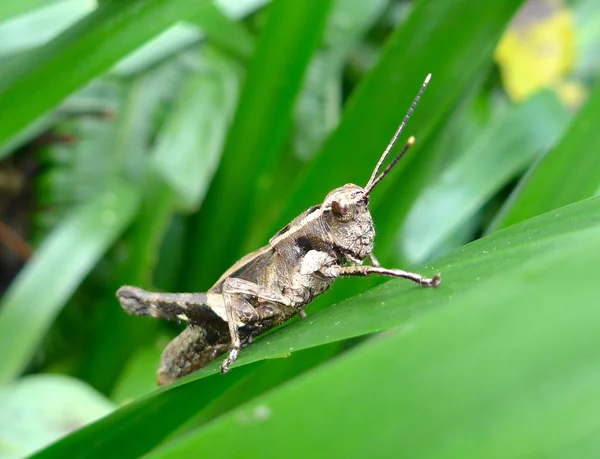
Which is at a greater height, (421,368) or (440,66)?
(440,66)

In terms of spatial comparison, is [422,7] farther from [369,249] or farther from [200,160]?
[200,160]

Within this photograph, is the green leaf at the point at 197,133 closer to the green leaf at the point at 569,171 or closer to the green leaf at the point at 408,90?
the green leaf at the point at 408,90

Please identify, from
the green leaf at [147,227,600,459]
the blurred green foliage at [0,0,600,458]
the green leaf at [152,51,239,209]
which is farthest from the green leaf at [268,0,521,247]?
the green leaf at [147,227,600,459]

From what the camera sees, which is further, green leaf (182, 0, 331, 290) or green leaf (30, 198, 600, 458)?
green leaf (182, 0, 331, 290)

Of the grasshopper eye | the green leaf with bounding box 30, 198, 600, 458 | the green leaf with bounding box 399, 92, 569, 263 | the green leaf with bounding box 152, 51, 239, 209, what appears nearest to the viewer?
the green leaf with bounding box 30, 198, 600, 458

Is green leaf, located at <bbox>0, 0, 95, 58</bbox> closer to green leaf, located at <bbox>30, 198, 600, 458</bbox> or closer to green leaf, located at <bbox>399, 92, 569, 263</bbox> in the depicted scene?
green leaf, located at <bbox>30, 198, 600, 458</bbox>

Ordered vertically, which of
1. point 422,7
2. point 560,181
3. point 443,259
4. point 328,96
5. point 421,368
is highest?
point 328,96

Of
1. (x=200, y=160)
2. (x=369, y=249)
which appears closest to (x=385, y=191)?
(x=369, y=249)
